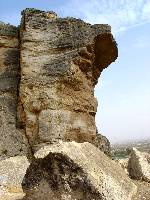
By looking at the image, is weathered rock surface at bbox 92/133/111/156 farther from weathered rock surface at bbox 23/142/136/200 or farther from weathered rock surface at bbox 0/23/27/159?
weathered rock surface at bbox 23/142/136/200

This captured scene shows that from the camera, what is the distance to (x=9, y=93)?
12844 mm

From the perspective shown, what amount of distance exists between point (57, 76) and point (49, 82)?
12.4 inches

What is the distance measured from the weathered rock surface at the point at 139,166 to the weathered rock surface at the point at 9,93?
413 cm

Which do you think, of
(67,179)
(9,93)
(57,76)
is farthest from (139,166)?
(67,179)

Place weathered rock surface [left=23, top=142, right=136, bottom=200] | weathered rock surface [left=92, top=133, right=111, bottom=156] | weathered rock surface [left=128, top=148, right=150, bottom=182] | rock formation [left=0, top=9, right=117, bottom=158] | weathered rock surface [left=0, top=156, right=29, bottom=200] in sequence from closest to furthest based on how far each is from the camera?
weathered rock surface [left=23, top=142, right=136, bottom=200] < weathered rock surface [left=0, top=156, right=29, bottom=200] < rock formation [left=0, top=9, right=117, bottom=158] < weathered rock surface [left=128, top=148, right=150, bottom=182] < weathered rock surface [left=92, top=133, right=111, bottom=156]

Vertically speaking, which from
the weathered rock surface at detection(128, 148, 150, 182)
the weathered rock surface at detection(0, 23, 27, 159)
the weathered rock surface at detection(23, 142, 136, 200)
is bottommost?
the weathered rock surface at detection(128, 148, 150, 182)

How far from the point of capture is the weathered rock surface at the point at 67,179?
279 inches

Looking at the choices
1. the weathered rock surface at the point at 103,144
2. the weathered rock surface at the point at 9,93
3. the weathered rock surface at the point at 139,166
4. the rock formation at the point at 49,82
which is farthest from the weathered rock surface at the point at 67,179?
the weathered rock surface at the point at 103,144

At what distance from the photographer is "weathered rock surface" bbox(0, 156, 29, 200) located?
8.83 m

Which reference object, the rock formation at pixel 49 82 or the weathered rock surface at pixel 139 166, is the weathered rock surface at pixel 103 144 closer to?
the weathered rock surface at pixel 139 166

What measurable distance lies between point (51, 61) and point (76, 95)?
1.35 metres

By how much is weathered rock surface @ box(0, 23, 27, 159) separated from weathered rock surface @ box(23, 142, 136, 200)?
411 cm

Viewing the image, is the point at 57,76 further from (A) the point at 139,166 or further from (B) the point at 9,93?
(A) the point at 139,166

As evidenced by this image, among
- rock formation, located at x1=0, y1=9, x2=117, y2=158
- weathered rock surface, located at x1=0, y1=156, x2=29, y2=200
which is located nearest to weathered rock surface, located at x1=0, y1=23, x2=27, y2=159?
rock formation, located at x1=0, y1=9, x2=117, y2=158
